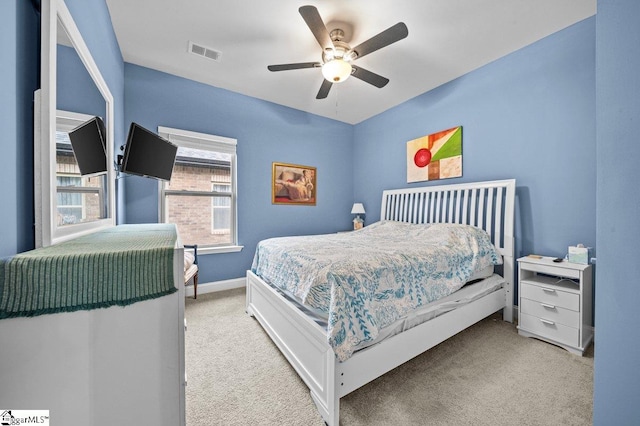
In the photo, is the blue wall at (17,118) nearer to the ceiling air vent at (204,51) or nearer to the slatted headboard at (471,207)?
the ceiling air vent at (204,51)

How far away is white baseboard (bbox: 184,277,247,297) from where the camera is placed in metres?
3.36

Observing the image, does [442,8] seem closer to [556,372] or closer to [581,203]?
[581,203]

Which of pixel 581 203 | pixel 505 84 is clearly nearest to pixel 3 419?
pixel 581 203

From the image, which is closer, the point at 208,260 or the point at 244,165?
the point at 208,260

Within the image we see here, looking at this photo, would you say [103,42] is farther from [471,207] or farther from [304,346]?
[471,207]

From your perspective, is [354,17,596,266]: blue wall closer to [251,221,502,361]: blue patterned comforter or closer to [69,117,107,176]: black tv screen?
[251,221,502,361]: blue patterned comforter

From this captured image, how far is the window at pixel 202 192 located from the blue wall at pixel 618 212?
3660 mm

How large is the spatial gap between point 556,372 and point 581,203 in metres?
1.58

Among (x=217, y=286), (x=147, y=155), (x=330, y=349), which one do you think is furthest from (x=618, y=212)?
(x=217, y=286)

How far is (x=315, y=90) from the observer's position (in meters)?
3.63

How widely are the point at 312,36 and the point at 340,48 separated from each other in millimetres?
375

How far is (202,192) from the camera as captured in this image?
3578 mm

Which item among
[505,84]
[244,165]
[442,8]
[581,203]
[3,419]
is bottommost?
[3,419]

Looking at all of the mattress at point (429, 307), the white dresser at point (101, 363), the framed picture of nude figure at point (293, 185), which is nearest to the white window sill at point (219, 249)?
the framed picture of nude figure at point (293, 185)
